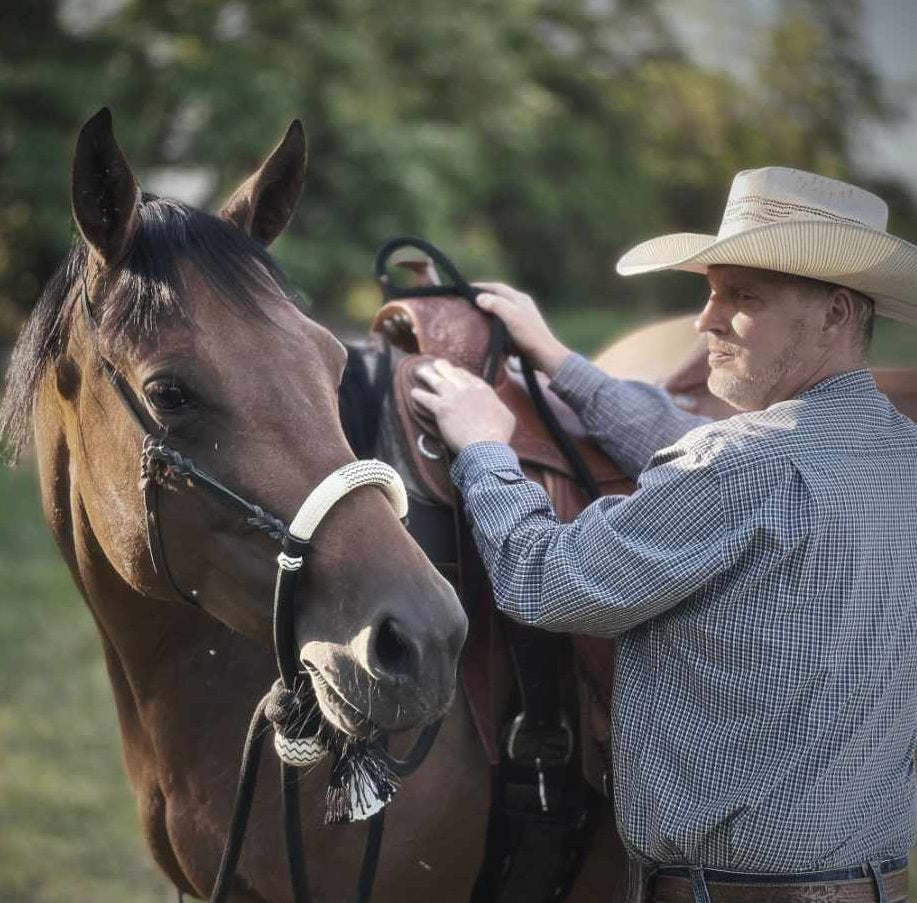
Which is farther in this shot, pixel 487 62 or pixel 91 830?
pixel 487 62

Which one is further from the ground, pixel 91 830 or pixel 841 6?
pixel 841 6

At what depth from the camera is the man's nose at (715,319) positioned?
197 cm

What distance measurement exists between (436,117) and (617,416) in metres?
21.2

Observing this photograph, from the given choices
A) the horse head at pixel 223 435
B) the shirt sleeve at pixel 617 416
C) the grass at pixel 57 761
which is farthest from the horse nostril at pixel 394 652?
the grass at pixel 57 761

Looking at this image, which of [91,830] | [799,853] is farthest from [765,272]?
[91,830]

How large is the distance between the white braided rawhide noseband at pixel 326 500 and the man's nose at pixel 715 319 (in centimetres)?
65

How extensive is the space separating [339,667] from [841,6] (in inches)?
1303

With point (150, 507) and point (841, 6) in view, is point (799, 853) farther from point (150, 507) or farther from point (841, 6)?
point (841, 6)

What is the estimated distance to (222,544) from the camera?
5.77 ft

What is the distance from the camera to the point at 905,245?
1.87 metres

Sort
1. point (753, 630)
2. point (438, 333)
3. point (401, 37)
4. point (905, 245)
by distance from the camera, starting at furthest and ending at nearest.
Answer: point (401, 37) < point (438, 333) < point (905, 245) < point (753, 630)

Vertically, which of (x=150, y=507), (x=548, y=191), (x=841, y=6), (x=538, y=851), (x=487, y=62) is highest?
(x=841, y=6)

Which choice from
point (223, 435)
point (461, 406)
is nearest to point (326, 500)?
point (223, 435)

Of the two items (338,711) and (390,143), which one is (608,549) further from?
(390,143)
